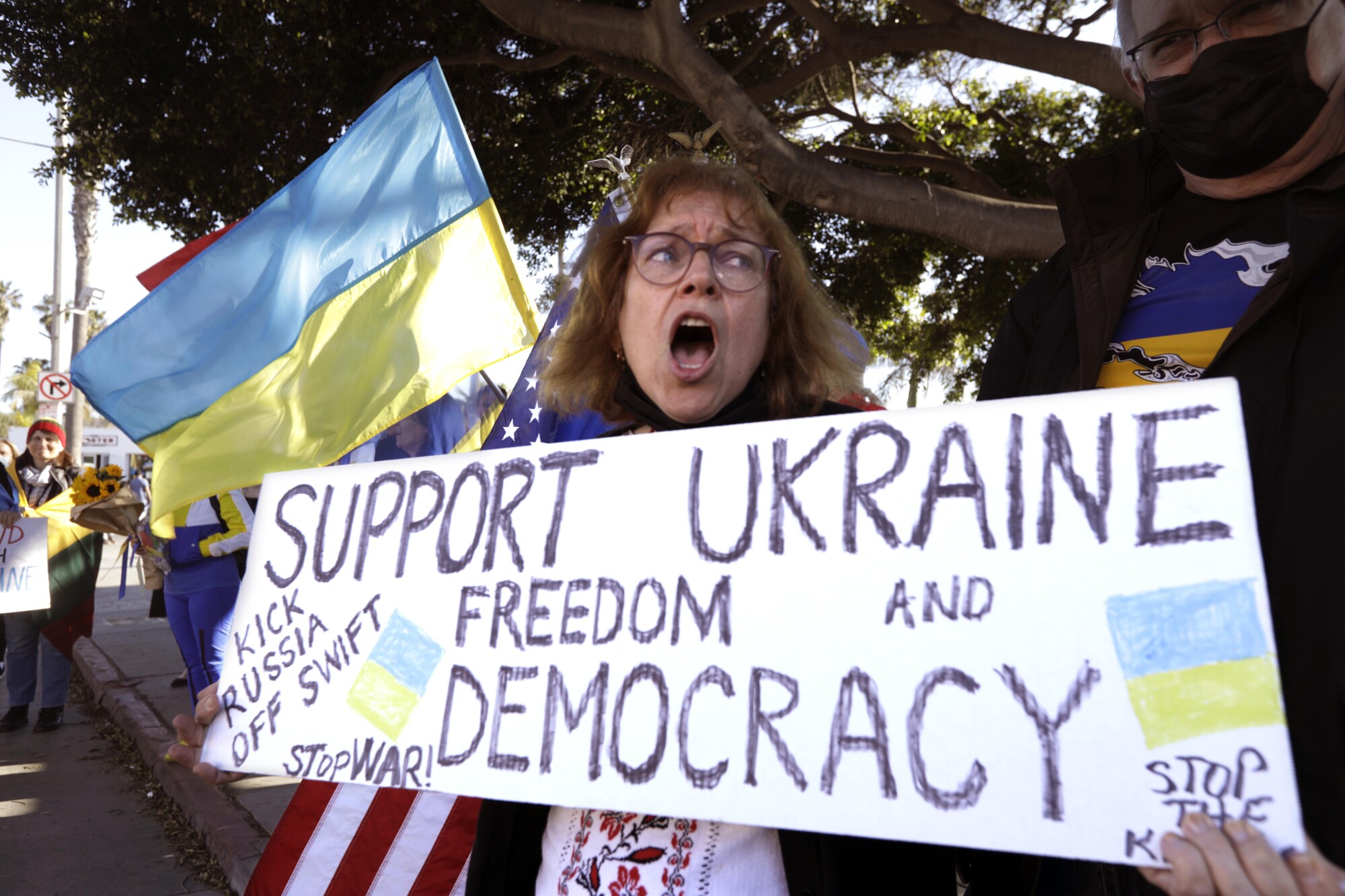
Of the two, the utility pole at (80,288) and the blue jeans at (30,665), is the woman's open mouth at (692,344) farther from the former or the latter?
the utility pole at (80,288)

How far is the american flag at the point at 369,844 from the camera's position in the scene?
264cm

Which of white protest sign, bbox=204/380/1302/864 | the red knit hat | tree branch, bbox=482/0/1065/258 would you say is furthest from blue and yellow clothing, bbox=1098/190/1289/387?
the red knit hat

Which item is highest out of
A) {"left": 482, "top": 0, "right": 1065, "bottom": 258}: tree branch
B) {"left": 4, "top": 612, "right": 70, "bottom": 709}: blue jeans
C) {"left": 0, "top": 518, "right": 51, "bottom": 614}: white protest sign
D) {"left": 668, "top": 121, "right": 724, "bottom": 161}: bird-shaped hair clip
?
{"left": 482, "top": 0, "right": 1065, "bottom": 258}: tree branch

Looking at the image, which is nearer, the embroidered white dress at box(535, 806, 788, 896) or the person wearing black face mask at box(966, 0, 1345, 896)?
the person wearing black face mask at box(966, 0, 1345, 896)

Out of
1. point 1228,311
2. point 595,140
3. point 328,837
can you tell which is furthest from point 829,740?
point 595,140

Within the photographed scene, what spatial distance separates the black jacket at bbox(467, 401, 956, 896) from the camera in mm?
1350

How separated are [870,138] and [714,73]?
488 cm

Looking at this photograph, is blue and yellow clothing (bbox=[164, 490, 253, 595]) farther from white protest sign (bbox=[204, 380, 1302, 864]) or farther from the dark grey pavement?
white protest sign (bbox=[204, 380, 1302, 864])

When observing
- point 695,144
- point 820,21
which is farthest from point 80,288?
point 695,144

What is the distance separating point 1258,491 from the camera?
128 centimetres

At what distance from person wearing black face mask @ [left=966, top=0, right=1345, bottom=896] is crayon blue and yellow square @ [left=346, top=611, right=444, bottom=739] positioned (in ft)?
3.11

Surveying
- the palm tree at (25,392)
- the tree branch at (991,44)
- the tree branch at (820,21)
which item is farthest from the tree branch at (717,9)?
the palm tree at (25,392)

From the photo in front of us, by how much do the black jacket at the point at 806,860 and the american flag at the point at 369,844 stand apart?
114 centimetres

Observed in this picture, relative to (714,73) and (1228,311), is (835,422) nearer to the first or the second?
(1228,311)
